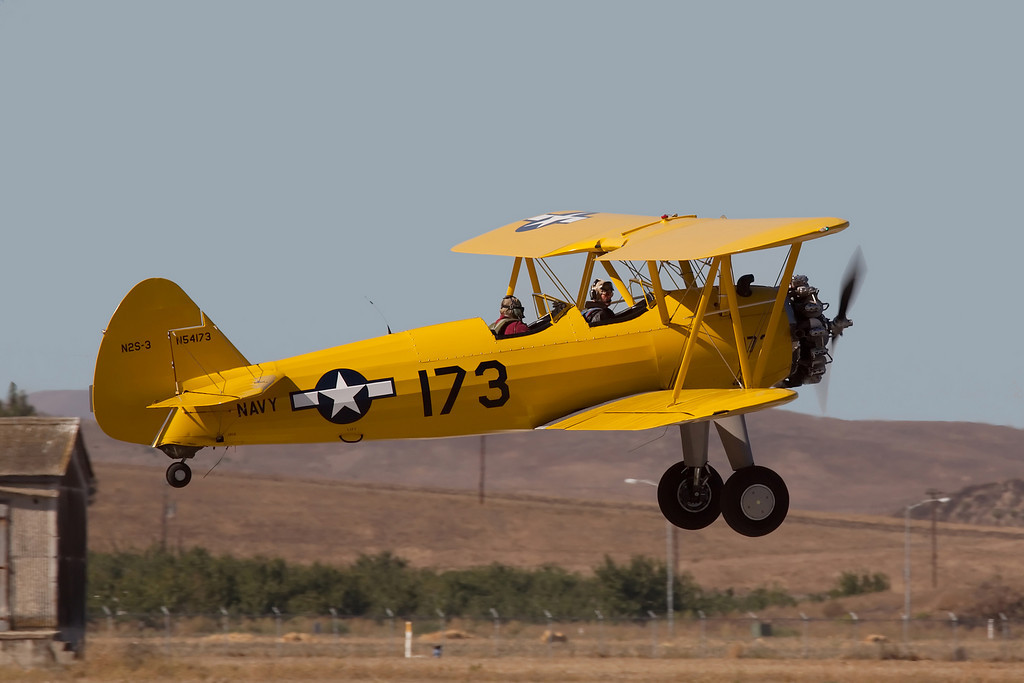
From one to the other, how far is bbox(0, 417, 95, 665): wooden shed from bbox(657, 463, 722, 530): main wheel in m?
17.5

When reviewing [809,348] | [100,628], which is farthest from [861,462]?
[809,348]

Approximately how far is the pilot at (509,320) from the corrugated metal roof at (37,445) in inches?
688

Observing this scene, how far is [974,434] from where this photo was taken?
147625 mm

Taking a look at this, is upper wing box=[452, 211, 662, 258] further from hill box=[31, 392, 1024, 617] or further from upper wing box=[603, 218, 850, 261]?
hill box=[31, 392, 1024, 617]

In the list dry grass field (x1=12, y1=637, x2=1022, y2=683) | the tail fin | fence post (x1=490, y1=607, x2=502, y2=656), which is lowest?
fence post (x1=490, y1=607, x2=502, y2=656)

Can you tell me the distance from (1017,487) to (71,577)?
85.8m

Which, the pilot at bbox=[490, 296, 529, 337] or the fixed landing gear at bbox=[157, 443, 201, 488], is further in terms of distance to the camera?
the pilot at bbox=[490, 296, 529, 337]

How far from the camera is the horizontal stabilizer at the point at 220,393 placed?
15312mm

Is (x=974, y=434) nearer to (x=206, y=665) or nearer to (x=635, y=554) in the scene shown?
(x=635, y=554)

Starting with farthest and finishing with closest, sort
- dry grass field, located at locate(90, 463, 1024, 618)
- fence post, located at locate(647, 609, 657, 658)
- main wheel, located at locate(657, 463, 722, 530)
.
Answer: dry grass field, located at locate(90, 463, 1024, 618) < fence post, located at locate(647, 609, 657, 658) < main wheel, located at locate(657, 463, 722, 530)

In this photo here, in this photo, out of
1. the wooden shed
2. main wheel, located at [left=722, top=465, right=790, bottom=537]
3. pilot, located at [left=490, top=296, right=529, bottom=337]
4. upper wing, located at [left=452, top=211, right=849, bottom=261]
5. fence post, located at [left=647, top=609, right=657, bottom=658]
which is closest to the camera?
upper wing, located at [left=452, top=211, right=849, bottom=261]

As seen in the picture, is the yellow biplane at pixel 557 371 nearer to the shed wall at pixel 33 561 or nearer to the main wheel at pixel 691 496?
the main wheel at pixel 691 496

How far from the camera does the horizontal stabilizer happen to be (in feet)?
50.2

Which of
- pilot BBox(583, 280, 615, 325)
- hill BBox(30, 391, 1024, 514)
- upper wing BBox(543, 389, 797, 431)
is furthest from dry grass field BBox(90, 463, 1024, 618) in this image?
upper wing BBox(543, 389, 797, 431)
